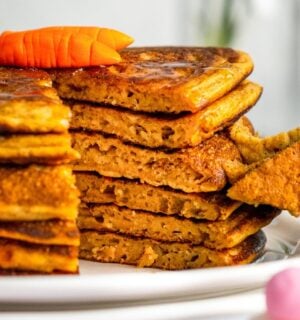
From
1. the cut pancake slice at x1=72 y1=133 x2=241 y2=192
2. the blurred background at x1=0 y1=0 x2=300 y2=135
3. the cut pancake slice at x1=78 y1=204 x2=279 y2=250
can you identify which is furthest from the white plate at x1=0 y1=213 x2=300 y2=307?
the blurred background at x1=0 y1=0 x2=300 y2=135

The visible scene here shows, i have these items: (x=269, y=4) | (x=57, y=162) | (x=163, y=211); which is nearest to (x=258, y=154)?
(x=163, y=211)

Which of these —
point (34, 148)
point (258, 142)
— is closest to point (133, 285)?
point (34, 148)

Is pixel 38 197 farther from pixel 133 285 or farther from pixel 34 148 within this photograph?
pixel 133 285

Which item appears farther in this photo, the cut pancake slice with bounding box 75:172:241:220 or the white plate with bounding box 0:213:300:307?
the cut pancake slice with bounding box 75:172:241:220

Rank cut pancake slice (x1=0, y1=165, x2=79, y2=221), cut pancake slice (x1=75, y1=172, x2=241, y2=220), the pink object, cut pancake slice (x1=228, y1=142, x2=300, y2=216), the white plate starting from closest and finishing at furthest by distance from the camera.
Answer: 1. the pink object
2. the white plate
3. cut pancake slice (x1=0, y1=165, x2=79, y2=221)
4. cut pancake slice (x1=228, y1=142, x2=300, y2=216)
5. cut pancake slice (x1=75, y1=172, x2=241, y2=220)

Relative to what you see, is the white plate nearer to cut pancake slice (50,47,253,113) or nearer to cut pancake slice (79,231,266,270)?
cut pancake slice (79,231,266,270)
